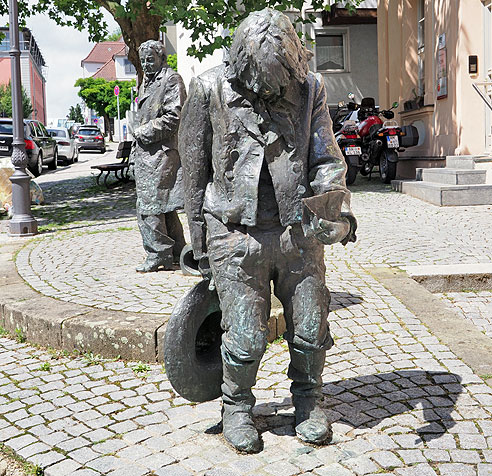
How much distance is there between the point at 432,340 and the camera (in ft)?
16.4

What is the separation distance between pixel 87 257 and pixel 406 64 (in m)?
11.9

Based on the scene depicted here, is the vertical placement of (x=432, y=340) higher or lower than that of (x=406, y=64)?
lower

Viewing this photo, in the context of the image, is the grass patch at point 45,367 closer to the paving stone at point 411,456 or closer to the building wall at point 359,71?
the paving stone at point 411,456

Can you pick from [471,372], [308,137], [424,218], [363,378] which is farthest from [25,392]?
[424,218]

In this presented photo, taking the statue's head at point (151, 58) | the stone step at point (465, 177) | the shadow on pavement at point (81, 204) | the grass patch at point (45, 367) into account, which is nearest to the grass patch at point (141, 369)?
the grass patch at point (45, 367)

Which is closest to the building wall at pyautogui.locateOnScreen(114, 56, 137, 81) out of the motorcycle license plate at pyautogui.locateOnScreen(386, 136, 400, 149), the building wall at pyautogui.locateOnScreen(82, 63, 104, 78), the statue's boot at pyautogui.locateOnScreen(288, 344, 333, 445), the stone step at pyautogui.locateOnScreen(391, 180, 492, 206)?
the building wall at pyautogui.locateOnScreen(82, 63, 104, 78)

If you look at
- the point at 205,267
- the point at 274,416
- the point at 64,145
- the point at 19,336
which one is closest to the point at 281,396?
the point at 274,416

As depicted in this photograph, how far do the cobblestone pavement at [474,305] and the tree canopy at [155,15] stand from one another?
5377mm

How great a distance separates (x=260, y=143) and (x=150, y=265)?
420 cm

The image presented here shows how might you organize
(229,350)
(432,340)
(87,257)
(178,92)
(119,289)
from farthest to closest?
(87,257) → (178,92) → (119,289) → (432,340) → (229,350)

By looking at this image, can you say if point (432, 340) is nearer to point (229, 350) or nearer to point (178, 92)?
point (229, 350)

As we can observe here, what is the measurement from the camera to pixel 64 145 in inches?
1233

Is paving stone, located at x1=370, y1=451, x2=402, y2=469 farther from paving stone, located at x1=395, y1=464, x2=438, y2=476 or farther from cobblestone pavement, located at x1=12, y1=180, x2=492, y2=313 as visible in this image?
cobblestone pavement, located at x1=12, y1=180, x2=492, y2=313

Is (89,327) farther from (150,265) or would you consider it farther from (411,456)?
(411,456)
